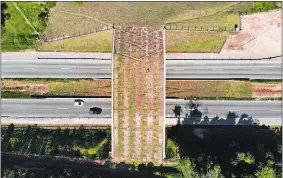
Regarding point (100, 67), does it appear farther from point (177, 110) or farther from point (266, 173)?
point (266, 173)

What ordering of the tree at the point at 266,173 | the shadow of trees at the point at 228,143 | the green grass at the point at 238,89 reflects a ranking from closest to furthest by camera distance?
the tree at the point at 266,173 < the shadow of trees at the point at 228,143 < the green grass at the point at 238,89

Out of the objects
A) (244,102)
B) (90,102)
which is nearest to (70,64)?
(90,102)

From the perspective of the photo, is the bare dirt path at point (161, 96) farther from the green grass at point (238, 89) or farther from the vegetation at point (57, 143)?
the green grass at point (238, 89)

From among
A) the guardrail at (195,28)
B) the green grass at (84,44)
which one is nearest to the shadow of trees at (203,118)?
the guardrail at (195,28)

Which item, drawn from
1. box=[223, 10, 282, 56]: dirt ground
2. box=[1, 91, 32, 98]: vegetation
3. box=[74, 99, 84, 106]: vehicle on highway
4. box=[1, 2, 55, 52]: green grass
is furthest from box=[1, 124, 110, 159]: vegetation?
box=[223, 10, 282, 56]: dirt ground

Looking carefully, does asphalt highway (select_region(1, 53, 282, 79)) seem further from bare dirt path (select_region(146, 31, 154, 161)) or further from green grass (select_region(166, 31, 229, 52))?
bare dirt path (select_region(146, 31, 154, 161))

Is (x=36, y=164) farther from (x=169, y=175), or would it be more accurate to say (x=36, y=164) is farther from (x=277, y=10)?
(x=277, y=10)

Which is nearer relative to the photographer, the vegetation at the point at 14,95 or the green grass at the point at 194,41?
the green grass at the point at 194,41
